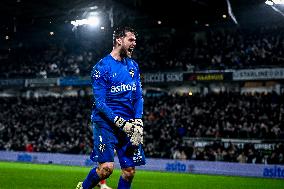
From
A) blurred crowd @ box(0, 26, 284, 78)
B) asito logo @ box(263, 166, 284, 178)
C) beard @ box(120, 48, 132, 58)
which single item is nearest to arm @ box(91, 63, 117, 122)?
beard @ box(120, 48, 132, 58)

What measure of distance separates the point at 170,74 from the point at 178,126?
736cm

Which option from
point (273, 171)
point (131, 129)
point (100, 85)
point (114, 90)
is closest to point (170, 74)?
point (273, 171)

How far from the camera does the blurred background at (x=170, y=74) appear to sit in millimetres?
29278

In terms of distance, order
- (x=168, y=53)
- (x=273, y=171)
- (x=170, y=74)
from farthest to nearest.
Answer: (x=168, y=53) < (x=170, y=74) < (x=273, y=171)

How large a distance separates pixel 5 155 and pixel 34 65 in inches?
604

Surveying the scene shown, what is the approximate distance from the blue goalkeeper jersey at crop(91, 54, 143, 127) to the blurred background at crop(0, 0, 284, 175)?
19.6 m

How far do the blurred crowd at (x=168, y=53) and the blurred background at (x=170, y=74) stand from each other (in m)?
0.09

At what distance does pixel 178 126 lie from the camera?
104 feet

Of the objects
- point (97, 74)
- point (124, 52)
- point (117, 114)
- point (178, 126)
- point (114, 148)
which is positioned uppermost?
point (124, 52)

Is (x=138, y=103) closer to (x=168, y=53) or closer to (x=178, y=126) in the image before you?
(x=178, y=126)

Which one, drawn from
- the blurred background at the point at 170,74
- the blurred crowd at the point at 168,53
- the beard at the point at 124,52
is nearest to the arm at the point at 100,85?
the beard at the point at 124,52

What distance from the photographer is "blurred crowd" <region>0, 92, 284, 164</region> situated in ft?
89.1

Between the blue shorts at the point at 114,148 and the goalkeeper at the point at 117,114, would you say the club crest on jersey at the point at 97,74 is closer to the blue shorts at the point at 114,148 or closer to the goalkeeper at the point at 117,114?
the goalkeeper at the point at 117,114

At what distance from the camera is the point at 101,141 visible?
20.2ft
